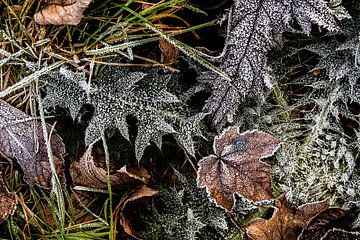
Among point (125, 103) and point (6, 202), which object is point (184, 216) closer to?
point (125, 103)

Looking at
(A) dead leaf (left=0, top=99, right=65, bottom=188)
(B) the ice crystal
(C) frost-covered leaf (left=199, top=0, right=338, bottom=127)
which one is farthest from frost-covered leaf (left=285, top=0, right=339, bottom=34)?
(A) dead leaf (left=0, top=99, right=65, bottom=188)

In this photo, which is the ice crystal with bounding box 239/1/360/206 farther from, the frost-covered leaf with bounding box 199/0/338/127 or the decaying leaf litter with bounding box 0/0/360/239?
the frost-covered leaf with bounding box 199/0/338/127

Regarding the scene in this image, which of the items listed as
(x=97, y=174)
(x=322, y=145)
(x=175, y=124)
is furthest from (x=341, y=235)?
(x=97, y=174)

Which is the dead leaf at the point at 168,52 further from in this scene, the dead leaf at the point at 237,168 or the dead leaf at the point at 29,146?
the dead leaf at the point at 29,146

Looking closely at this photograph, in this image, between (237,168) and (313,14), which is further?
(237,168)

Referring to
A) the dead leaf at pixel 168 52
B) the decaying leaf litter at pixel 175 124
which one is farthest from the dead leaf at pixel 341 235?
the dead leaf at pixel 168 52
